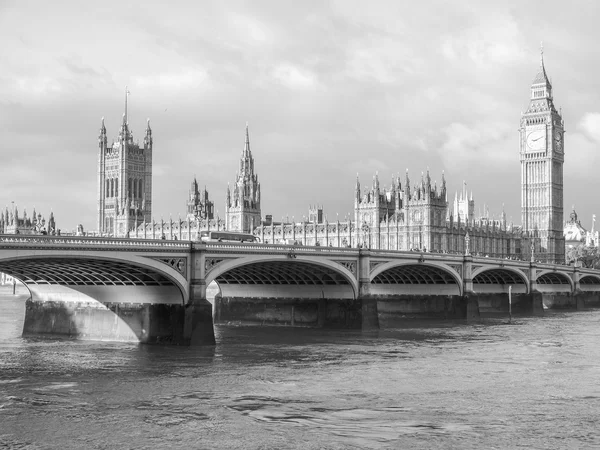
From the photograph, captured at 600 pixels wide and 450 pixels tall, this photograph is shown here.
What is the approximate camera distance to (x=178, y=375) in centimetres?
3581

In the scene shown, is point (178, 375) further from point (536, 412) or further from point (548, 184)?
point (548, 184)

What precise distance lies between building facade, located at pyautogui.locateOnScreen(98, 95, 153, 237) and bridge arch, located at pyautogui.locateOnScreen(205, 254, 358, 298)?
95.3 meters

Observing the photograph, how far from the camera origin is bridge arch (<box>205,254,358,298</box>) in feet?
176

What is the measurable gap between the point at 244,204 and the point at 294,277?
6830 cm

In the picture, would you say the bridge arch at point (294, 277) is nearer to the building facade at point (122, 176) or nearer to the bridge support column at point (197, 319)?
the bridge support column at point (197, 319)

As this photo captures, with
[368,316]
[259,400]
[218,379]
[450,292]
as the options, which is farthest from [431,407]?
[450,292]

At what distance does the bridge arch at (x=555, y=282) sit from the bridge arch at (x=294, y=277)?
3918 cm

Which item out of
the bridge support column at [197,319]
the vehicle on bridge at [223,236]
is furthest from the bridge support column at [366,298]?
the bridge support column at [197,319]

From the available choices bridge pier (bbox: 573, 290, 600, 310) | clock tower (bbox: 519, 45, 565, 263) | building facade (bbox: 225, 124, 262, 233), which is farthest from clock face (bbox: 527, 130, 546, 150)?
building facade (bbox: 225, 124, 262, 233)

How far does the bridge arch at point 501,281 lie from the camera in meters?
81.4

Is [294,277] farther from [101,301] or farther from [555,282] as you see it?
[555,282]

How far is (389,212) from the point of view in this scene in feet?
361

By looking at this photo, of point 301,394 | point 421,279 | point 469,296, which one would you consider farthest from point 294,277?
point 301,394

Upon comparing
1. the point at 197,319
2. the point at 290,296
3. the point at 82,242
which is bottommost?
the point at 197,319
